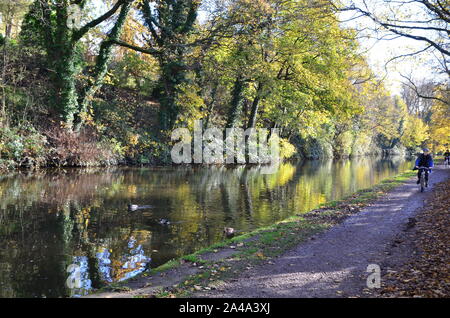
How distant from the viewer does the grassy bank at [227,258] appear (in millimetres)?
6281

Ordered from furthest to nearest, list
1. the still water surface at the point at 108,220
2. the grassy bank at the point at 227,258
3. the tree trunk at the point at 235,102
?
the tree trunk at the point at 235,102 → the still water surface at the point at 108,220 → the grassy bank at the point at 227,258

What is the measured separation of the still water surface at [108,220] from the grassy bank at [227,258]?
66 centimetres

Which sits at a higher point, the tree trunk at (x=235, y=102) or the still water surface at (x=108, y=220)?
the tree trunk at (x=235, y=102)

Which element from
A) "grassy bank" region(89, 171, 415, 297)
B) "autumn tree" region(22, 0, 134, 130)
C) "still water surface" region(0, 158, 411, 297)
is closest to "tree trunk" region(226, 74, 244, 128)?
"autumn tree" region(22, 0, 134, 130)

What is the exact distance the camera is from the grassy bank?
6281mm

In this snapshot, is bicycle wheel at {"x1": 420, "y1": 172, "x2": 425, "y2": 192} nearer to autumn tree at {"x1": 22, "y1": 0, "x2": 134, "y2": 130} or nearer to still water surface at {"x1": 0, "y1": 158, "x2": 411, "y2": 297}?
still water surface at {"x1": 0, "y1": 158, "x2": 411, "y2": 297}

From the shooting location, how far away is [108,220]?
446 inches

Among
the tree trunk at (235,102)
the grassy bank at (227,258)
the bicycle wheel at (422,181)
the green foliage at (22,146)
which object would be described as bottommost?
the grassy bank at (227,258)

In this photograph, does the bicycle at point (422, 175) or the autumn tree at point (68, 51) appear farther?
the autumn tree at point (68, 51)

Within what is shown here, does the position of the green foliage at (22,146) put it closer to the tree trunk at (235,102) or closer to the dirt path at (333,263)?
the tree trunk at (235,102)

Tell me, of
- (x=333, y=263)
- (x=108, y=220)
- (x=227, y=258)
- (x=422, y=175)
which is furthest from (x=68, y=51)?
(x=333, y=263)

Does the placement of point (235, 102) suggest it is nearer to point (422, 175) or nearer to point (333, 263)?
point (422, 175)

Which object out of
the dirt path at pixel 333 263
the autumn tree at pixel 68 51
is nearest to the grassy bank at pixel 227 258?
the dirt path at pixel 333 263

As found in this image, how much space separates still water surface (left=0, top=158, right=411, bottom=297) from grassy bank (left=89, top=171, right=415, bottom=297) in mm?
660
